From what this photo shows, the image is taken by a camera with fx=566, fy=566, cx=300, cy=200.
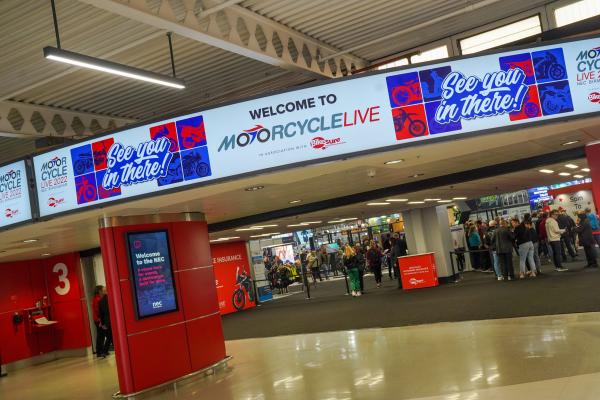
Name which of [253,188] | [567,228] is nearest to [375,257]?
[567,228]

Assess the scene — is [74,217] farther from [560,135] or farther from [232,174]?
[560,135]

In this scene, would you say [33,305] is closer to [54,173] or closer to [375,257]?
[54,173]

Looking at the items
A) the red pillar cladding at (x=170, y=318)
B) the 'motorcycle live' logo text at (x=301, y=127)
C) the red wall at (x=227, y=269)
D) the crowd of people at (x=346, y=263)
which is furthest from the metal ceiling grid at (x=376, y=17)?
the red wall at (x=227, y=269)

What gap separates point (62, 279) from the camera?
49.6ft

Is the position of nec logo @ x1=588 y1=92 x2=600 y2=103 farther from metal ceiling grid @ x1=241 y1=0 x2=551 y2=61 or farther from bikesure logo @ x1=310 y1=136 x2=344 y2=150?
metal ceiling grid @ x1=241 y1=0 x2=551 y2=61

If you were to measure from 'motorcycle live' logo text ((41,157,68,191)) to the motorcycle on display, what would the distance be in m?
13.1

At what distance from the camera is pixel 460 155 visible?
25.1 feet

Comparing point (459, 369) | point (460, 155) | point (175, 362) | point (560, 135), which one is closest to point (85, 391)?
point (175, 362)

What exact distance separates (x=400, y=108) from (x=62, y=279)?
12026 millimetres

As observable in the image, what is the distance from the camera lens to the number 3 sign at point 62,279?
49.4 feet

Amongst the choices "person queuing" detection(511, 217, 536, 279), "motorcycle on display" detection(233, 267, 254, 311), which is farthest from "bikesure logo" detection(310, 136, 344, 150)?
"motorcycle on display" detection(233, 267, 254, 311)

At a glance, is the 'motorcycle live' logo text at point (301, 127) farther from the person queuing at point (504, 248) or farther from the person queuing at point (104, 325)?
the person queuing at point (504, 248)

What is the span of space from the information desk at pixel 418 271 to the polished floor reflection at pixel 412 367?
6.45 meters

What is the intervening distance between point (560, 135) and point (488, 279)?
31.6 feet
